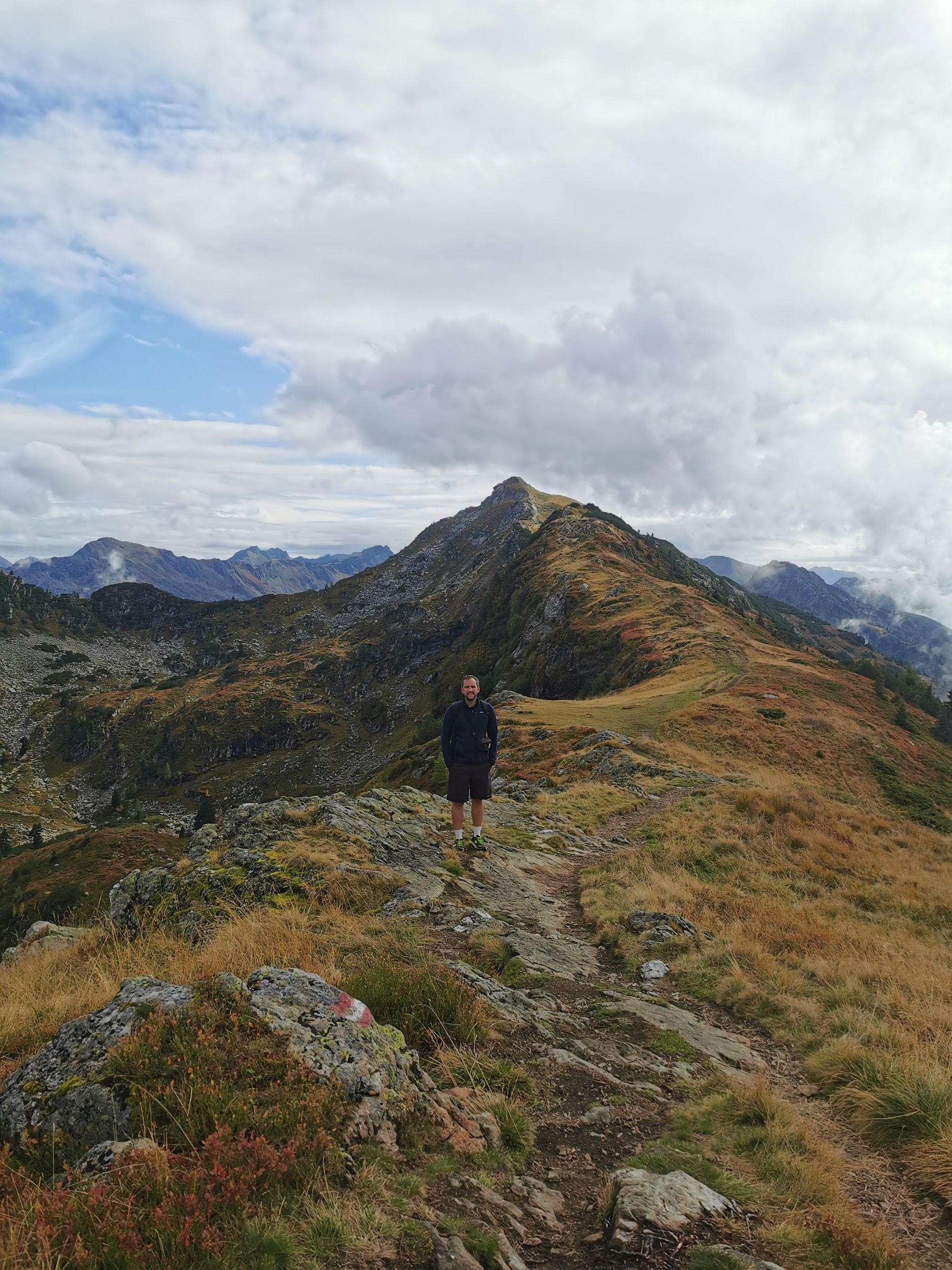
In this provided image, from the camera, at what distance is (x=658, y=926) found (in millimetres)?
12406

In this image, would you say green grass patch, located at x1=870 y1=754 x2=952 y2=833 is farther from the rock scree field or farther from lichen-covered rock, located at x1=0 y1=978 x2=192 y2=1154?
lichen-covered rock, located at x1=0 y1=978 x2=192 y2=1154

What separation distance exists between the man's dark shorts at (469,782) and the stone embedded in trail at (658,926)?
4.17 meters

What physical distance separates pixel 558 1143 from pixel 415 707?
183m

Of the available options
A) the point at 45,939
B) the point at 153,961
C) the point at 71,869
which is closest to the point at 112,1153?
the point at 153,961

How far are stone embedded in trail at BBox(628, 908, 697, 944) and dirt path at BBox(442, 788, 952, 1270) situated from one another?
106 cm

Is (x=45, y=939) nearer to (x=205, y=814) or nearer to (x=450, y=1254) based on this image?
(x=450, y=1254)

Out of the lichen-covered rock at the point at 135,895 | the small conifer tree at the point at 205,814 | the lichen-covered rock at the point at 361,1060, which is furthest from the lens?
the small conifer tree at the point at 205,814

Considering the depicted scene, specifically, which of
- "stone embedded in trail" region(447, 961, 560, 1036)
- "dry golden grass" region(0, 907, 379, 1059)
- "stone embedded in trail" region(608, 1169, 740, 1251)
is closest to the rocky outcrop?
"dry golden grass" region(0, 907, 379, 1059)

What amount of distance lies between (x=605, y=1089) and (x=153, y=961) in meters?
5.82

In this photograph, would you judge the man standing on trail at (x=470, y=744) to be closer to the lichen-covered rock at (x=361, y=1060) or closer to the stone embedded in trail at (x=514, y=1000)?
the stone embedded in trail at (x=514, y=1000)

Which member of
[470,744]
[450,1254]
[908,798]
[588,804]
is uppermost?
[470,744]

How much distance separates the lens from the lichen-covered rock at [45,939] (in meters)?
10.9

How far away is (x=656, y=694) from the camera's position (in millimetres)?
58406

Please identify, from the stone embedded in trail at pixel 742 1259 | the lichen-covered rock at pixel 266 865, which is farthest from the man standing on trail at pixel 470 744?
the stone embedded in trail at pixel 742 1259
